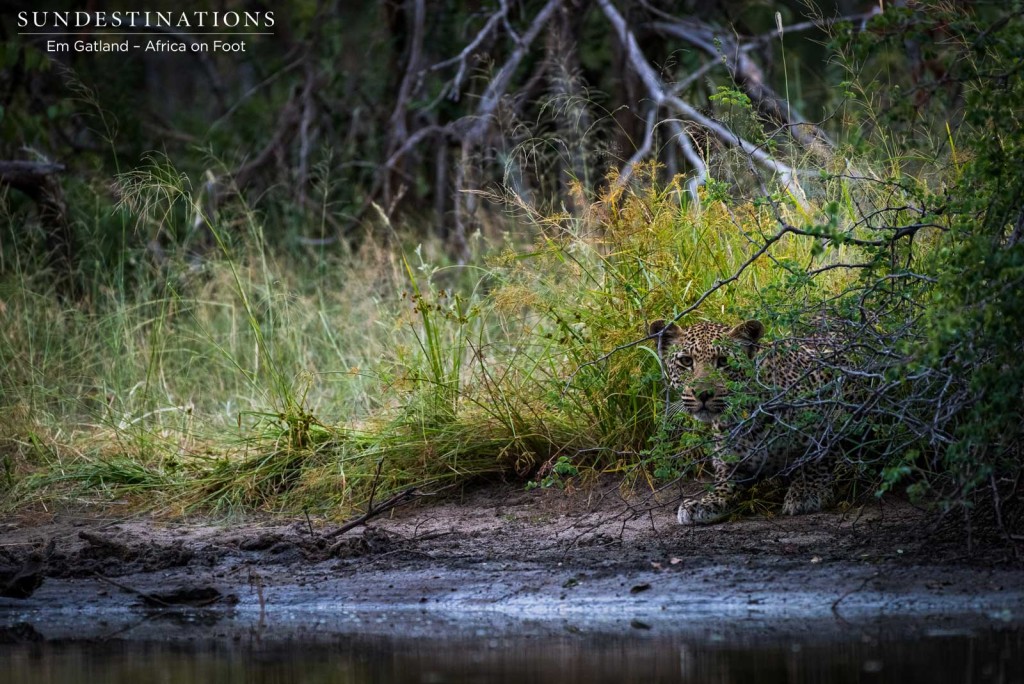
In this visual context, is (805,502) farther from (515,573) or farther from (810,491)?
(515,573)

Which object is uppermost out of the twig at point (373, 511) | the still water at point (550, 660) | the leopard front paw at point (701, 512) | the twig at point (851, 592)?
the twig at point (373, 511)

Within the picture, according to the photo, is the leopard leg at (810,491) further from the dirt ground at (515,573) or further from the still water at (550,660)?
the still water at (550,660)

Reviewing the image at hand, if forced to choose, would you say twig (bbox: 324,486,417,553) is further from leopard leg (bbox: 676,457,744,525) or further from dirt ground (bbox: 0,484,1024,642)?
leopard leg (bbox: 676,457,744,525)

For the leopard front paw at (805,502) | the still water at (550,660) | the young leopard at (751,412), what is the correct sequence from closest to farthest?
the still water at (550,660) → the young leopard at (751,412) → the leopard front paw at (805,502)

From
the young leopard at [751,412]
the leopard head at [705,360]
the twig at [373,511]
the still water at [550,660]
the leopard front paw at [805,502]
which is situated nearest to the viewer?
the still water at [550,660]

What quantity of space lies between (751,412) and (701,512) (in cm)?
57

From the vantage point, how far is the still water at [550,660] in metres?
4.06

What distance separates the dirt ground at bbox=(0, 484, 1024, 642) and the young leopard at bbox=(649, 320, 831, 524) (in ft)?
0.44

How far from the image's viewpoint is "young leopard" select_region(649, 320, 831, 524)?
548cm

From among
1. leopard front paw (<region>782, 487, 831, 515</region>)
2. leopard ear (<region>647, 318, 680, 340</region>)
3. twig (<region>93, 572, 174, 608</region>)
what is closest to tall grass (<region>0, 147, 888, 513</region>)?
leopard ear (<region>647, 318, 680, 340</region>)

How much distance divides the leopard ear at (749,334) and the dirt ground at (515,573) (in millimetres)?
782

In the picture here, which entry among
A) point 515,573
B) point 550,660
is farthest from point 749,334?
point 550,660

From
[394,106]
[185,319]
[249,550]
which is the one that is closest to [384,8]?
[394,106]

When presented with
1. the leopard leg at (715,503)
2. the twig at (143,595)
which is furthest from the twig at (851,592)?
the twig at (143,595)
